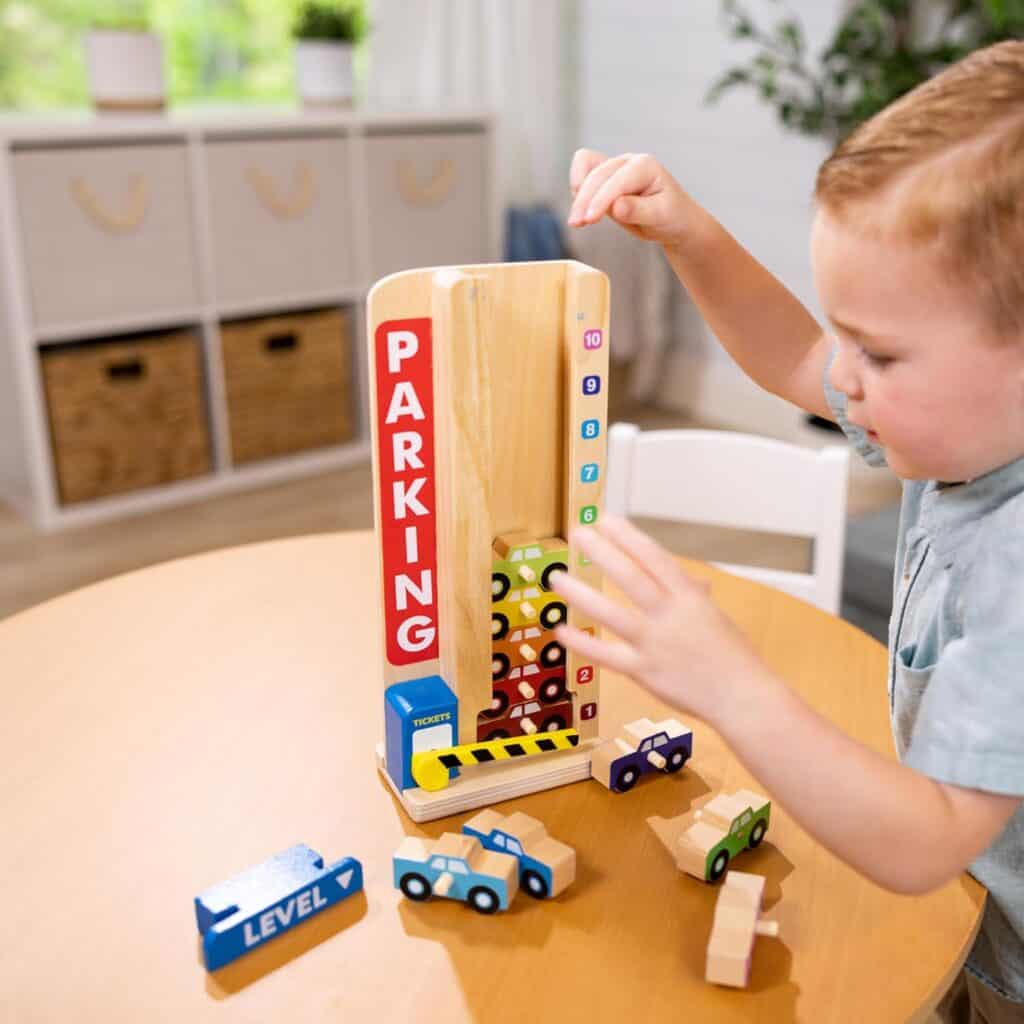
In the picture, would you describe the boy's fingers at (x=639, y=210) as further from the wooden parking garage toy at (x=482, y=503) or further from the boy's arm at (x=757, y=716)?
the boy's arm at (x=757, y=716)

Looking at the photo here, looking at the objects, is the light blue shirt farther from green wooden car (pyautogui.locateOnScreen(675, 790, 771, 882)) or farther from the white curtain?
the white curtain

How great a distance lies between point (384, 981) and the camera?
637mm

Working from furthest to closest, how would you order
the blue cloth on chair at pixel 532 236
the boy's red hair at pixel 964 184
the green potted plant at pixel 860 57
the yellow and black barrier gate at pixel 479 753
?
1. the blue cloth on chair at pixel 532 236
2. the green potted plant at pixel 860 57
3. the yellow and black barrier gate at pixel 479 753
4. the boy's red hair at pixel 964 184

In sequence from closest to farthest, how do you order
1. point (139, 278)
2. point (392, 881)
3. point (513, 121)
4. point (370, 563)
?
point (392, 881) → point (370, 563) → point (139, 278) → point (513, 121)

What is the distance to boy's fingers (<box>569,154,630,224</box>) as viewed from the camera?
0.79 metres

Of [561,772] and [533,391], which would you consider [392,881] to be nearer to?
[561,772]

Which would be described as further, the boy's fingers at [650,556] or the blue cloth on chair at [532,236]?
the blue cloth on chair at [532,236]

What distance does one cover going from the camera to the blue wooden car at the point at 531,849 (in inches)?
27.4

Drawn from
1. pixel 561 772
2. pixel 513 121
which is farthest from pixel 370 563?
pixel 513 121

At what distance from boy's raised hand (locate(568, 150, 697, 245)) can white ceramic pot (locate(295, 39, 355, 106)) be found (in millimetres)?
2436

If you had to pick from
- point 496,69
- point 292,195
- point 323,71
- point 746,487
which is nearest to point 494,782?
point 746,487

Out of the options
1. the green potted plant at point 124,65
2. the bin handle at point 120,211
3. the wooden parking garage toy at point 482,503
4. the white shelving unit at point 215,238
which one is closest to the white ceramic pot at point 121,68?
the green potted plant at point 124,65

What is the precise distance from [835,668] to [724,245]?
0.37 meters

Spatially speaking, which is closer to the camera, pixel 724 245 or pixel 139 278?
pixel 724 245
